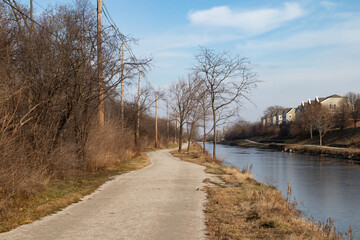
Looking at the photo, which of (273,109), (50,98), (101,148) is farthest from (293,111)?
(50,98)

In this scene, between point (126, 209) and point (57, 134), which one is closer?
point (126, 209)

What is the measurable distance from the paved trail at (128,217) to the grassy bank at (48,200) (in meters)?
0.26

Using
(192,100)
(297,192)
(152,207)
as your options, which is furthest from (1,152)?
(192,100)

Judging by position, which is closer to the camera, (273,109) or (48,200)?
(48,200)

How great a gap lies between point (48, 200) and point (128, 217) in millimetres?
2689

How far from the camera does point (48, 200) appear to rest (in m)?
9.02

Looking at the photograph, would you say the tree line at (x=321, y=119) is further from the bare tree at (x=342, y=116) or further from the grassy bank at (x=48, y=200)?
the grassy bank at (x=48, y=200)

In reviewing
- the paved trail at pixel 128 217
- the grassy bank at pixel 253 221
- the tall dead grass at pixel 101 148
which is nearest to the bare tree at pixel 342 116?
the tall dead grass at pixel 101 148

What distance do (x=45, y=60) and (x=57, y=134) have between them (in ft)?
8.74

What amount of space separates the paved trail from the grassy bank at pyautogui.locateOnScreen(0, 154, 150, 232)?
0.86 ft

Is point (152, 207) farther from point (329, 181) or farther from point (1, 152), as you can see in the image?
point (329, 181)

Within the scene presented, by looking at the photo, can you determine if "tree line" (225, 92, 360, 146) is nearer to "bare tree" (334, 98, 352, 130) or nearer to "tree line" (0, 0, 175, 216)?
"bare tree" (334, 98, 352, 130)

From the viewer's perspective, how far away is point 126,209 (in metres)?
8.50

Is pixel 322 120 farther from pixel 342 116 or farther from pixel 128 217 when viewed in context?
pixel 128 217
